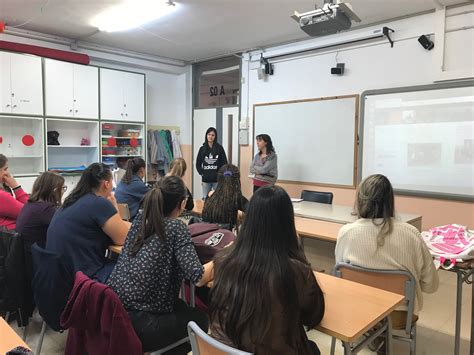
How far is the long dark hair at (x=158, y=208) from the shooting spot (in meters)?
1.70

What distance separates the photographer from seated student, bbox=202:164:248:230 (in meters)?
2.91

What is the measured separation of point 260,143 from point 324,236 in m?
2.90

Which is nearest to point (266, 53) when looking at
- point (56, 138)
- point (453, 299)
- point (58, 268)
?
point (56, 138)

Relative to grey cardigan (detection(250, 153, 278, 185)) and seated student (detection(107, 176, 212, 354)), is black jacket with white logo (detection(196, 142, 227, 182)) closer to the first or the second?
grey cardigan (detection(250, 153, 278, 185))

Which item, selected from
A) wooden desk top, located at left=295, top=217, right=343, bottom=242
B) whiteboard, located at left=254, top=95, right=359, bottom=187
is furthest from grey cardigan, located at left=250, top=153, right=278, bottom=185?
wooden desk top, located at left=295, top=217, right=343, bottom=242

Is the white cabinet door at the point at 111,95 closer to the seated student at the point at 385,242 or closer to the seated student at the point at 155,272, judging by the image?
the seated student at the point at 155,272

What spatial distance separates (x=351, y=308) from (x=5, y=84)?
206 inches

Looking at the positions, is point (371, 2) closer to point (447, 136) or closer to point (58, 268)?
point (447, 136)

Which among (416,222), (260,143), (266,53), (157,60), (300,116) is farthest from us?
(157,60)

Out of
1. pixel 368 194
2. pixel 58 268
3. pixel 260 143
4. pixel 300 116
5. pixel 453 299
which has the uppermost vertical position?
pixel 300 116

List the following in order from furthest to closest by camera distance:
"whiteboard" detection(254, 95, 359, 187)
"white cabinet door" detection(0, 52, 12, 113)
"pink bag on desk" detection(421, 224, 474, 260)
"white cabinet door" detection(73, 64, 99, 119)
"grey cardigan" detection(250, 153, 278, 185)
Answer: "white cabinet door" detection(73, 64, 99, 119), "grey cardigan" detection(250, 153, 278, 185), "whiteboard" detection(254, 95, 359, 187), "white cabinet door" detection(0, 52, 12, 113), "pink bag on desk" detection(421, 224, 474, 260)

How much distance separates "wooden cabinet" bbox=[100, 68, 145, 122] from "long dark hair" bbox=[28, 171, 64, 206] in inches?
142

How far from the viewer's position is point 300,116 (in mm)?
5812

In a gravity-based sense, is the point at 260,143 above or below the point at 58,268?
above
